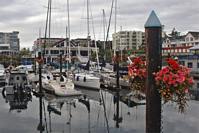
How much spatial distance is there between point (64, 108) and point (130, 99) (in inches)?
298

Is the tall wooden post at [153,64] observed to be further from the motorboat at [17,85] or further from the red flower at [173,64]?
the motorboat at [17,85]

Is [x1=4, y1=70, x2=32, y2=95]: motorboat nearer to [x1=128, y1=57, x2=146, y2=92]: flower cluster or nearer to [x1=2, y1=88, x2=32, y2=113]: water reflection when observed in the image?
[x1=2, y1=88, x2=32, y2=113]: water reflection

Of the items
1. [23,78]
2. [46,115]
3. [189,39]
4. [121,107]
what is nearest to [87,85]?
[23,78]

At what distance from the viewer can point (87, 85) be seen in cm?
4144

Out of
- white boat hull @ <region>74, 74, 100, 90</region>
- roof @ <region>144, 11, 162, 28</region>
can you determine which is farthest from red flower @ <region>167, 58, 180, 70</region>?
white boat hull @ <region>74, 74, 100, 90</region>

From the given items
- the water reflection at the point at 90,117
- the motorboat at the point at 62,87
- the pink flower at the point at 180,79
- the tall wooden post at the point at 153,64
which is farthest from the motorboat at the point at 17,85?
the pink flower at the point at 180,79

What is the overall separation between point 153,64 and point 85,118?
17.3 m

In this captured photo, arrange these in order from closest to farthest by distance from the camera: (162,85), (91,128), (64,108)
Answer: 1. (162,85)
2. (91,128)
3. (64,108)

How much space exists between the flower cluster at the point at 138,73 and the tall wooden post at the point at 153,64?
592 mm

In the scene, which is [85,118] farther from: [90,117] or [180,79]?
[180,79]

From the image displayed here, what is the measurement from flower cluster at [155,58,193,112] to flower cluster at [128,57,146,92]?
0.77 m

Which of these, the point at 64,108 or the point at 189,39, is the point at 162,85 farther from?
the point at 189,39

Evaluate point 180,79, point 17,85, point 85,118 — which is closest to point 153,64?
point 180,79

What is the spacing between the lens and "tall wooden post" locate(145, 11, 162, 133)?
18.4 feet
